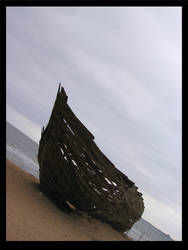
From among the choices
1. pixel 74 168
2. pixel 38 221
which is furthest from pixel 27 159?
pixel 38 221

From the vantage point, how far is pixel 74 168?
6926 mm

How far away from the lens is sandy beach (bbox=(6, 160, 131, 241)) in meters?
4.72

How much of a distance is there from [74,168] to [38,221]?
5.88 ft

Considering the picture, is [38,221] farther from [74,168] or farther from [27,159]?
[27,159]

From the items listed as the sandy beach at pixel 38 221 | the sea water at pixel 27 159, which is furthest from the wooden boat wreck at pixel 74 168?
the sea water at pixel 27 159

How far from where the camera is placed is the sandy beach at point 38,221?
15.5 feet

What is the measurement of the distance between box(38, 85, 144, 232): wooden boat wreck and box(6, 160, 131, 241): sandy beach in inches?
14.4

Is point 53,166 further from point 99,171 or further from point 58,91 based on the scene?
point 58,91

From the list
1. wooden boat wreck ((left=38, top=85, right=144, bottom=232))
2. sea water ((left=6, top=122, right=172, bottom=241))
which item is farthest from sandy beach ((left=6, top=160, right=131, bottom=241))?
sea water ((left=6, top=122, right=172, bottom=241))

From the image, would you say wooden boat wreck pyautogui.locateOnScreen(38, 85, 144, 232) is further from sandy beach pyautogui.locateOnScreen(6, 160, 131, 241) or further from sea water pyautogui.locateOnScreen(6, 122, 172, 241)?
sea water pyautogui.locateOnScreen(6, 122, 172, 241)

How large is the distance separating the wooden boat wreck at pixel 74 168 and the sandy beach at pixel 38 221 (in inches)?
14.4

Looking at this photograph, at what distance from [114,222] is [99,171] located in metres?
2.78

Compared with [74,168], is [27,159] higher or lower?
lower

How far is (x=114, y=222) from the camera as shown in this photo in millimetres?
8969
